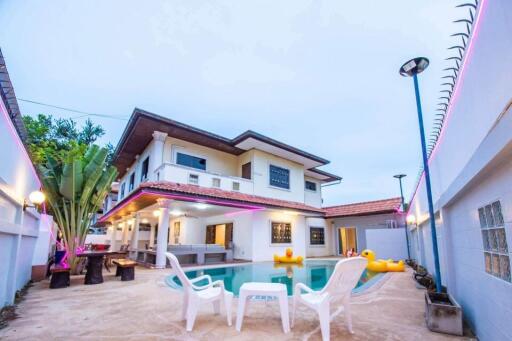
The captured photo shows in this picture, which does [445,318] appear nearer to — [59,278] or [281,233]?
[59,278]

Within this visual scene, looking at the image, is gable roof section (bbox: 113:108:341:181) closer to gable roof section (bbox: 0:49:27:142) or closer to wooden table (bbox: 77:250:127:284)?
wooden table (bbox: 77:250:127:284)

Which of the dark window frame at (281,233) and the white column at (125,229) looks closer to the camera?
the dark window frame at (281,233)

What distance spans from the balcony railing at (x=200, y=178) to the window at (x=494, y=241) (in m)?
12.9

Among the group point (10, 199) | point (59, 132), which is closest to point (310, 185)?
point (10, 199)

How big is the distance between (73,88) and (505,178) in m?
35.7

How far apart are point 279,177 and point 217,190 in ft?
19.3

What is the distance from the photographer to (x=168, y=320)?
459 cm

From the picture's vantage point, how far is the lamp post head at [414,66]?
5.26 m

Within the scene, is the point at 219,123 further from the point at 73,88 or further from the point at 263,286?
the point at 263,286

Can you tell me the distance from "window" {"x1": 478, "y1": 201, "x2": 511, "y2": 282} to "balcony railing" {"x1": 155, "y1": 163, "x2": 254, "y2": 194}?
1291cm

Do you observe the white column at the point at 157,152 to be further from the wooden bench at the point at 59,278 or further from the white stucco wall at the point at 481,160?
the white stucco wall at the point at 481,160

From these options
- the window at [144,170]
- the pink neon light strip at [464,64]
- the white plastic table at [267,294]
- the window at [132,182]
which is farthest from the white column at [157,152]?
the pink neon light strip at [464,64]

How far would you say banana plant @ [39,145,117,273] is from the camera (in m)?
9.26

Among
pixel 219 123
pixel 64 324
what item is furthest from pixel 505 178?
pixel 219 123
